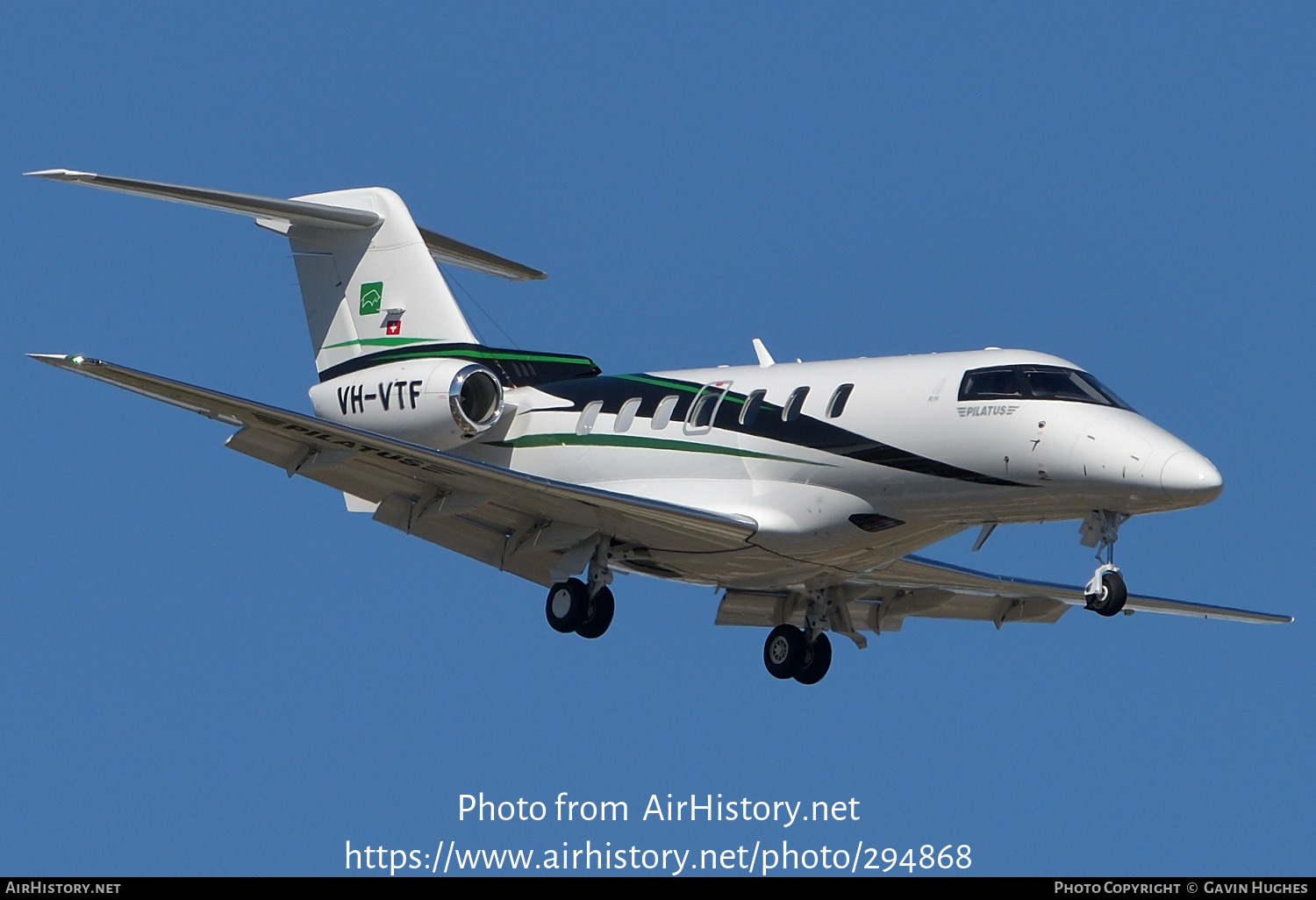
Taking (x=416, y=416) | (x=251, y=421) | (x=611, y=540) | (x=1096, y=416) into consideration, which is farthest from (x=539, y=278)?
(x=1096, y=416)

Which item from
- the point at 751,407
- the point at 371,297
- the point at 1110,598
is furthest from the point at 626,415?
the point at 1110,598

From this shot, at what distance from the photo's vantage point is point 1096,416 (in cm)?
1778

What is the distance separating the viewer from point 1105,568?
56.8ft

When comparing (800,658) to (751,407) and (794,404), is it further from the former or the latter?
(794,404)

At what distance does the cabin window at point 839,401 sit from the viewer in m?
19.3

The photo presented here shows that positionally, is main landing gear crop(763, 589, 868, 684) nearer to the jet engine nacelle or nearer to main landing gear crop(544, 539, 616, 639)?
main landing gear crop(544, 539, 616, 639)

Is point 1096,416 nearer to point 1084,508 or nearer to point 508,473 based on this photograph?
point 1084,508

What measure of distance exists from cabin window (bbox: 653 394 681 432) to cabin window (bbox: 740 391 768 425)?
96 cm

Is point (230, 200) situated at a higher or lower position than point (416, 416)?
higher

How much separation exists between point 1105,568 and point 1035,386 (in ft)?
6.45

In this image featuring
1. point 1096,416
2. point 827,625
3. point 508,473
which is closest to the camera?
point 1096,416

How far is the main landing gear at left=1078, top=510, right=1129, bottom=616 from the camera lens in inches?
667

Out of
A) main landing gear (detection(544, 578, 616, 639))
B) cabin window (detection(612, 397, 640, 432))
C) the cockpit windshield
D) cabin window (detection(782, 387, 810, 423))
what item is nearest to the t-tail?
cabin window (detection(612, 397, 640, 432))

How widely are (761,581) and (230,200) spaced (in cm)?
760
